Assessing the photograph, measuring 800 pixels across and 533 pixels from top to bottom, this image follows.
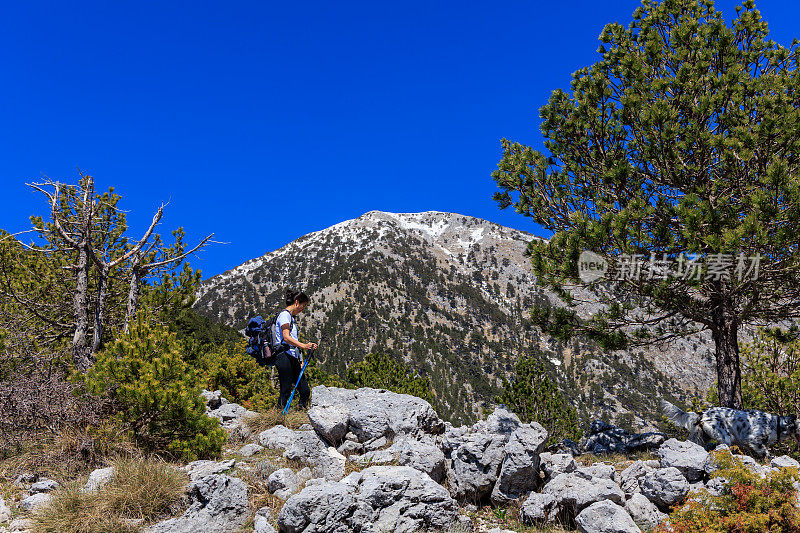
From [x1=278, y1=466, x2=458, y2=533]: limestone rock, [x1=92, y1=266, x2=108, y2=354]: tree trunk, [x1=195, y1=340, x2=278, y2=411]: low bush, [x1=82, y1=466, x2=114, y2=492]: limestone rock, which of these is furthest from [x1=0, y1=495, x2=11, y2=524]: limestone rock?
[x1=195, y1=340, x2=278, y2=411]: low bush

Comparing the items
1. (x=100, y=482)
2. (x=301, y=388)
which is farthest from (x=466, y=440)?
(x=100, y=482)

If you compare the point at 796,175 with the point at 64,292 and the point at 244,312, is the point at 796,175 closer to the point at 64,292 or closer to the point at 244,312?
the point at 64,292

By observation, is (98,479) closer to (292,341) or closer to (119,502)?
(119,502)

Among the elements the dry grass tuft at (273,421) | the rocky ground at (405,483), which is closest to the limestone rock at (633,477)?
the rocky ground at (405,483)

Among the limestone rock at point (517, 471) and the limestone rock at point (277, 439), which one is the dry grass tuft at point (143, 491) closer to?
the limestone rock at point (277, 439)

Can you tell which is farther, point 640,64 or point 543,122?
point 543,122

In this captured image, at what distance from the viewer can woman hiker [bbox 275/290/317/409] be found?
24.9ft

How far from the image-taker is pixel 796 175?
7.30m

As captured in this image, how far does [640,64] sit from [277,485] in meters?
10.1

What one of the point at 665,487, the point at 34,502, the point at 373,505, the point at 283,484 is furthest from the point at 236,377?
the point at 665,487

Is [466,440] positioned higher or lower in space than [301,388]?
lower

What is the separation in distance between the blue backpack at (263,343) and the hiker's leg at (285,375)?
0.36 ft

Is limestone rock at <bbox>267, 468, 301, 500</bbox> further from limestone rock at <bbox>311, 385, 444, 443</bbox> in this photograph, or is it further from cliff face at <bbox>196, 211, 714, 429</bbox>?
cliff face at <bbox>196, 211, 714, 429</bbox>

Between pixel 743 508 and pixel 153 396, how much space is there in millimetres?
7193
